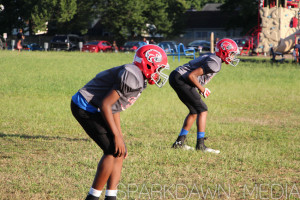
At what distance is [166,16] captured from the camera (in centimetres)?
5794

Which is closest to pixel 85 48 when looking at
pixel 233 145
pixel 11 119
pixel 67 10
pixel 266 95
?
pixel 67 10

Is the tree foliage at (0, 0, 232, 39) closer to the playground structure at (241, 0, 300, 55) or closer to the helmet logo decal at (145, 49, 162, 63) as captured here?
the playground structure at (241, 0, 300, 55)

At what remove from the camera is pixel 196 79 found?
6.81 meters

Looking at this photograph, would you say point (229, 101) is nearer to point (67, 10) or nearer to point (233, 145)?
point (233, 145)

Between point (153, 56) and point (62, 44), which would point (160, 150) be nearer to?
point (153, 56)

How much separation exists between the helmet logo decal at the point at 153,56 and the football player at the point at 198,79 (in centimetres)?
241

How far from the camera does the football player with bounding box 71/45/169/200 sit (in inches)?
161

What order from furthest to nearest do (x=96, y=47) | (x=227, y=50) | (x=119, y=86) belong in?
1. (x=96, y=47)
2. (x=227, y=50)
3. (x=119, y=86)

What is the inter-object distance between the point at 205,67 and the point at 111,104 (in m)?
3.01

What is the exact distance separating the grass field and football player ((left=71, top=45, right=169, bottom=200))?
74 centimetres

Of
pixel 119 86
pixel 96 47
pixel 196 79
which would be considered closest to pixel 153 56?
pixel 119 86

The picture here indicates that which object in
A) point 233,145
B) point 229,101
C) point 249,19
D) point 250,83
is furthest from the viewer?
point 249,19

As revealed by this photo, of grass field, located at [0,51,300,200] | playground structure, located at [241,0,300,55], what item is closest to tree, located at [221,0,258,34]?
playground structure, located at [241,0,300,55]

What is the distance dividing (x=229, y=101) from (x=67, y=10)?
137ft
